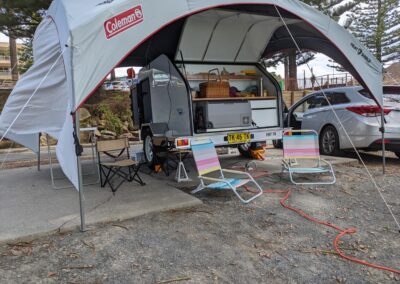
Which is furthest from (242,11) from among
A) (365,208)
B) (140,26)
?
(365,208)

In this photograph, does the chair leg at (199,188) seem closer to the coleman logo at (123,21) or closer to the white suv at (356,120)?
the coleman logo at (123,21)

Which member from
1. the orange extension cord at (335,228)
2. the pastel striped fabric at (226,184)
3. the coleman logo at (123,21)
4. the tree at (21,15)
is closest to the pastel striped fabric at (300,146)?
the orange extension cord at (335,228)

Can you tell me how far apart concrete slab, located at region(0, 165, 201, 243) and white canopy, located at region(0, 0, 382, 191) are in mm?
635

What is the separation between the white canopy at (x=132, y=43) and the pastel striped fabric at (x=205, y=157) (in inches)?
66.7

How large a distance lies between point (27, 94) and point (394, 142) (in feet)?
21.2

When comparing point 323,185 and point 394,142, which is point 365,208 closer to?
point 323,185

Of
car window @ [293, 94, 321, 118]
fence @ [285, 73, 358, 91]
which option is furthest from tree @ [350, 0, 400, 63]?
car window @ [293, 94, 321, 118]

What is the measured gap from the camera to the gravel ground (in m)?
2.91

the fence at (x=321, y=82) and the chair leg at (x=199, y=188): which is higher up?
the fence at (x=321, y=82)

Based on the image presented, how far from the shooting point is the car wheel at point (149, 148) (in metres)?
7.11

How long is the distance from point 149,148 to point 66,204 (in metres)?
2.80

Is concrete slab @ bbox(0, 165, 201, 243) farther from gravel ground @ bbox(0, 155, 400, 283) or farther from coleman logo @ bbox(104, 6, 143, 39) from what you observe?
coleman logo @ bbox(104, 6, 143, 39)

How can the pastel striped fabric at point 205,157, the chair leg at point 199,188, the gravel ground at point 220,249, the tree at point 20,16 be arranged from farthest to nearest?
the tree at point 20,16
the pastel striped fabric at point 205,157
the chair leg at point 199,188
the gravel ground at point 220,249

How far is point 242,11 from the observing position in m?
5.66
